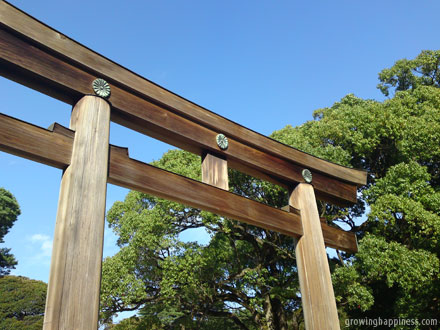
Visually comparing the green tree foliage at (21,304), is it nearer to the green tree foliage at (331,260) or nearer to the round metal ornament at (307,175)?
the green tree foliage at (331,260)

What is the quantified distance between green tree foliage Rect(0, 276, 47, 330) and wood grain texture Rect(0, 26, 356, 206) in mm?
19067

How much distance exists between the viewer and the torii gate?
7.82 feet

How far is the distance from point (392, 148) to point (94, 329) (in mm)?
11049

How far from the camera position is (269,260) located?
1186 cm

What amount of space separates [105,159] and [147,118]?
65 cm

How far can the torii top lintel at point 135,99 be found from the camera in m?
2.66

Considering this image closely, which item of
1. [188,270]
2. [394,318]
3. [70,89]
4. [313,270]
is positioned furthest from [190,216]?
[70,89]

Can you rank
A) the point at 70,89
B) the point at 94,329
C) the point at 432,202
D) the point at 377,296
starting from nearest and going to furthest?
the point at 94,329, the point at 70,89, the point at 432,202, the point at 377,296

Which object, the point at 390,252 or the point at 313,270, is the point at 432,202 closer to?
the point at 390,252

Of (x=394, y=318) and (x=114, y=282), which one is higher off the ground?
(x=114, y=282)

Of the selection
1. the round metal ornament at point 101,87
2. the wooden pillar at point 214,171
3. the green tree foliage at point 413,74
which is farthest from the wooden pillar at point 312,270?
the green tree foliage at point 413,74

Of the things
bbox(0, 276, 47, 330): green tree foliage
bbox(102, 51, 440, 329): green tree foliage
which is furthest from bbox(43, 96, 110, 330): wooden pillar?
bbox(0, 276, 47, 330): green tree foliage

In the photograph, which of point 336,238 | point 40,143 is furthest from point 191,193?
point 336,238

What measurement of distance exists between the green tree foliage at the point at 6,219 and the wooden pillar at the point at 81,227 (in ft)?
80.8
